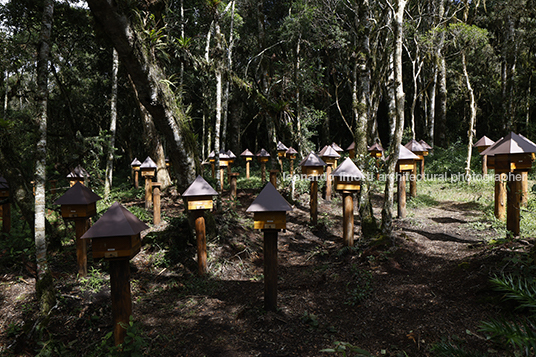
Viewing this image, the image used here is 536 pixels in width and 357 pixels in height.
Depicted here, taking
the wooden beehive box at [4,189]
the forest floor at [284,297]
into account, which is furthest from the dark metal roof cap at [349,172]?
the wooden beehive box at [4,189]

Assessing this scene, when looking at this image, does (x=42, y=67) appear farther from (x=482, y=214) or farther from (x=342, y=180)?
(x=482, y=214)

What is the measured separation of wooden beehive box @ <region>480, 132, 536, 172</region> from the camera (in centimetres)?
577

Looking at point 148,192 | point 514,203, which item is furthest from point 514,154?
point 148,192

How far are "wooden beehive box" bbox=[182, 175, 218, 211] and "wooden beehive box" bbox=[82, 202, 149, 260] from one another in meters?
2.11

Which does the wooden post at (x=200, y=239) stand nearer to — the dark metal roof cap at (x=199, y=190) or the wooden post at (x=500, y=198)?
the dark metal roof cap at (x=199, y=190)

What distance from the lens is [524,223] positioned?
295 inches

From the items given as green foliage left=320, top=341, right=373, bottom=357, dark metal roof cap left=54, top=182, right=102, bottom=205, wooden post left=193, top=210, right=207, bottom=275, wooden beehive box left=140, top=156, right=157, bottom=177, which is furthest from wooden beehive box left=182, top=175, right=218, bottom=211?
wooden beehive box left=140, top=156, right=157, bottom=177

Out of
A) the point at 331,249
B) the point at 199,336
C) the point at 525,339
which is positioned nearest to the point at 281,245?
the point at 331,249

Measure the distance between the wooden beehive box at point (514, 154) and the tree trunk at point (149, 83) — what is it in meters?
6.19

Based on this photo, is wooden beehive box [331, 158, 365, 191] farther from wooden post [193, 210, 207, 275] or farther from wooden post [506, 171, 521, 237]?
wooden post [193, 210, 207, 275]

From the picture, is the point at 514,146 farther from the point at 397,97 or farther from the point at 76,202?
the point at 76,202

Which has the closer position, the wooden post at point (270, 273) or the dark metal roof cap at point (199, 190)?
the wooden post at point (270, 273)

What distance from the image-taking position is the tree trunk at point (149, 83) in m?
4.66

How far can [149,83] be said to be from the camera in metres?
5.37
